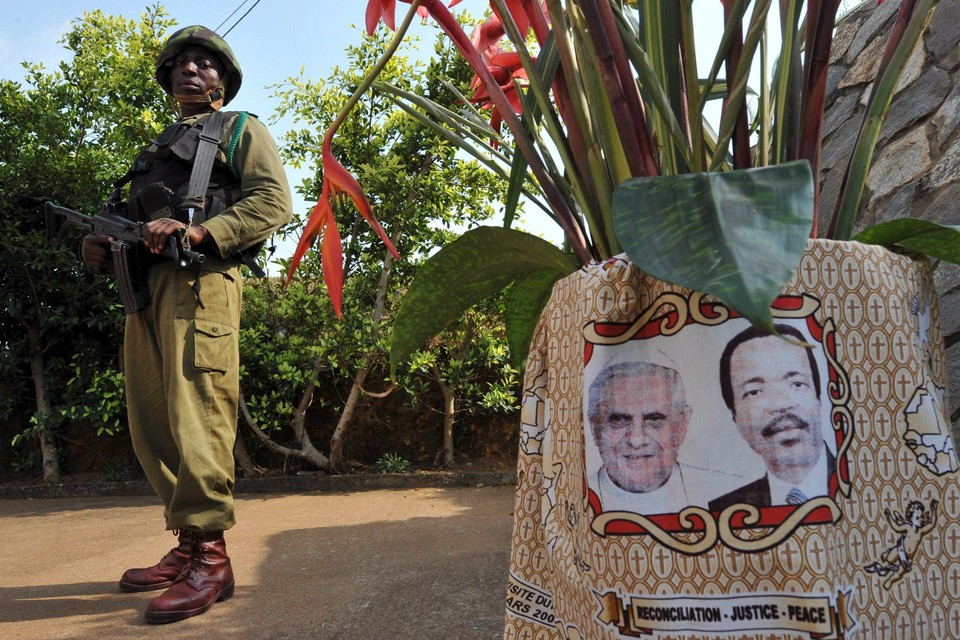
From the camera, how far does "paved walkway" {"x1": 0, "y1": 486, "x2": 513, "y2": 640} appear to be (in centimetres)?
157

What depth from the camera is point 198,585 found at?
1.73 metres

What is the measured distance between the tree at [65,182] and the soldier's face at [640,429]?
4.37 m

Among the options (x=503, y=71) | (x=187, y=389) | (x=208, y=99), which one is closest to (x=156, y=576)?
(x=187, y=389)

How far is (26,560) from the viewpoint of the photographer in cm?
249

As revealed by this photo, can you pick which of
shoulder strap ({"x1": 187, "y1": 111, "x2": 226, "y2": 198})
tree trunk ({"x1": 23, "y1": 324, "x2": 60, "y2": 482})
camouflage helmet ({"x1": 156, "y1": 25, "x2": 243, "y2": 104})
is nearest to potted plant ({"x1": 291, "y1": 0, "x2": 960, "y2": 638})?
shoulder strap ({"x1": 187, "y1": 111, "x2": 226, "y2": 198})

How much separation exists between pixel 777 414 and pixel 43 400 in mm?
→ 5101

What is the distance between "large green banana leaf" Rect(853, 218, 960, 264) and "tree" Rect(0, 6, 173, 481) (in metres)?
4.42

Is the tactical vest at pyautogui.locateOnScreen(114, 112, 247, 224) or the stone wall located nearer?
the stone wall

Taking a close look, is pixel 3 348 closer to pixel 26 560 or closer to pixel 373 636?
pixel 26 560

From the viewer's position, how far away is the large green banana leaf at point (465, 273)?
815mm

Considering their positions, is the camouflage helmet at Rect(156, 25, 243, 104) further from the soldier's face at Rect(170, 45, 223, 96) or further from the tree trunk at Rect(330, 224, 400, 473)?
the tree trunk at Rect(330, 224, 400, 473)

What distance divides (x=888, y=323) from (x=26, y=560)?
2.78 m

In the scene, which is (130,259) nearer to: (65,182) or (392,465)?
(392,465)

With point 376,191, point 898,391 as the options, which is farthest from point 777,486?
point 376,191
